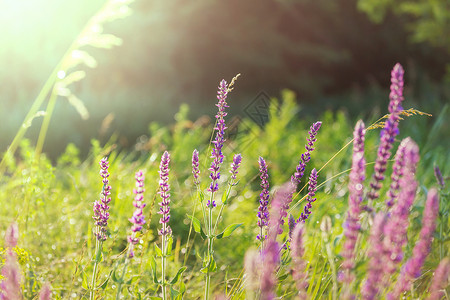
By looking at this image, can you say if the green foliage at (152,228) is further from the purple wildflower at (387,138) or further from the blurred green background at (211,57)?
the blurred green background at (211,57)

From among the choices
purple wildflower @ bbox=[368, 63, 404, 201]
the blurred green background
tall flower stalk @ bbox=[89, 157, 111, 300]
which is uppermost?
purple wildflower @ bbox=[368, 63, 404, 201]

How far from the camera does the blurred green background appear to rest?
814 centimetres

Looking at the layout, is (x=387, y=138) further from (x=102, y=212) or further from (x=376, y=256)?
(x=102, y=212)

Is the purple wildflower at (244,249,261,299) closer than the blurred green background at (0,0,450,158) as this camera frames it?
Yes

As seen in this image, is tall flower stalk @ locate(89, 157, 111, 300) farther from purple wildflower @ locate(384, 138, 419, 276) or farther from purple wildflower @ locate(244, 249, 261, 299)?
purple wildflower @ locate(384, 138, 419, 276)

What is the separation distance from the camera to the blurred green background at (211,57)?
814 centimetres

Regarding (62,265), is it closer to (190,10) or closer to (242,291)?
(242,291)

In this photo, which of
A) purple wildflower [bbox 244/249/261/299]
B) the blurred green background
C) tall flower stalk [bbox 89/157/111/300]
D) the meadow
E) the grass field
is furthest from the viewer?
the blurred green background

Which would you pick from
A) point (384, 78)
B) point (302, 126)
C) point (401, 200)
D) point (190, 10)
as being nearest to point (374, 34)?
point (384, 78)

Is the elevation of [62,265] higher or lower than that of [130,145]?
higher

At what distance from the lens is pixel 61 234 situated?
3.04 metres

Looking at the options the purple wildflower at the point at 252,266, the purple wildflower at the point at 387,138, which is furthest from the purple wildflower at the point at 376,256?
the purple wildflower at the point at 252,266

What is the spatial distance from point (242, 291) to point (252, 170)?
10.3 feet

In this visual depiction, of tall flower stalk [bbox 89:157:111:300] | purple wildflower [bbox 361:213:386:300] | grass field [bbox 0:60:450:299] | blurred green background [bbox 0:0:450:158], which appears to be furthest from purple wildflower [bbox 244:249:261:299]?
blurred green background [bbox 0:0:450:158]
